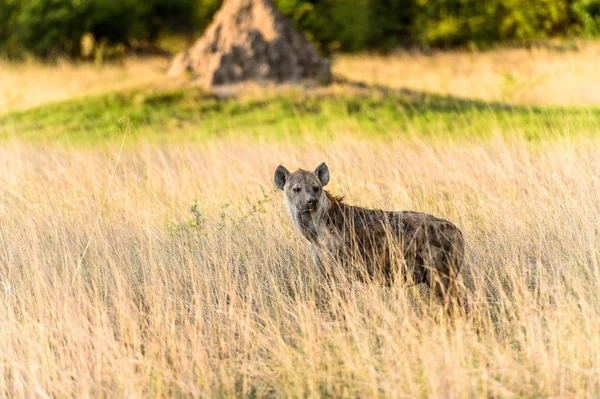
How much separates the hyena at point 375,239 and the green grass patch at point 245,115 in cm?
831

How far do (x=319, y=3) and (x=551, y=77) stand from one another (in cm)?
1118

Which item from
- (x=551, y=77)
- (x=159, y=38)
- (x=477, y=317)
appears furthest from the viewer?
(x=159, y=38)

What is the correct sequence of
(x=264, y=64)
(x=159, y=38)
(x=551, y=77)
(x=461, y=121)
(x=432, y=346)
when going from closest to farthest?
(x=432, y=346) → (x=461, y=121) → (x=264, y=64) → (x=551, y=77) → (x=159, y=38)

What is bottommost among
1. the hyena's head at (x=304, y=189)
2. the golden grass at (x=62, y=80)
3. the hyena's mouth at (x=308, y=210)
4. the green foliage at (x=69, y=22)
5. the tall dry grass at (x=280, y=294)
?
the tall dry grass at (x=280, y=294)

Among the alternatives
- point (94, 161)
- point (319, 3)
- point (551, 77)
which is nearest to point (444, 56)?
point (319, 3)

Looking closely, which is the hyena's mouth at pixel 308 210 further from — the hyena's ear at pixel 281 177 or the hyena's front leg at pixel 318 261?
the hyena's ear at pixel 281 177

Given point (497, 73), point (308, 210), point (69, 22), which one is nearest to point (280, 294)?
point (308, 210)

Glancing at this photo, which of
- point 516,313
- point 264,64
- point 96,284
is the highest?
point 264,64

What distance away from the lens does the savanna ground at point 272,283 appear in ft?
14.6

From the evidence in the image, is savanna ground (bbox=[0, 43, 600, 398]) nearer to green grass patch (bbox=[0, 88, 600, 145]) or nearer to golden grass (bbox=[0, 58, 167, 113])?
green grass patch (bbox=[0, 88, 600, 145])

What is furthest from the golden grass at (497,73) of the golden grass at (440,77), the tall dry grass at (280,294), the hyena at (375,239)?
the hyena at (375,239)

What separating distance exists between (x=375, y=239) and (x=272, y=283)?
76 cm

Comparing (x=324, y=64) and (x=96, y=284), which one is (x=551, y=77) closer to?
(x=324, y=64)

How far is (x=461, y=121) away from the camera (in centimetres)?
1480
